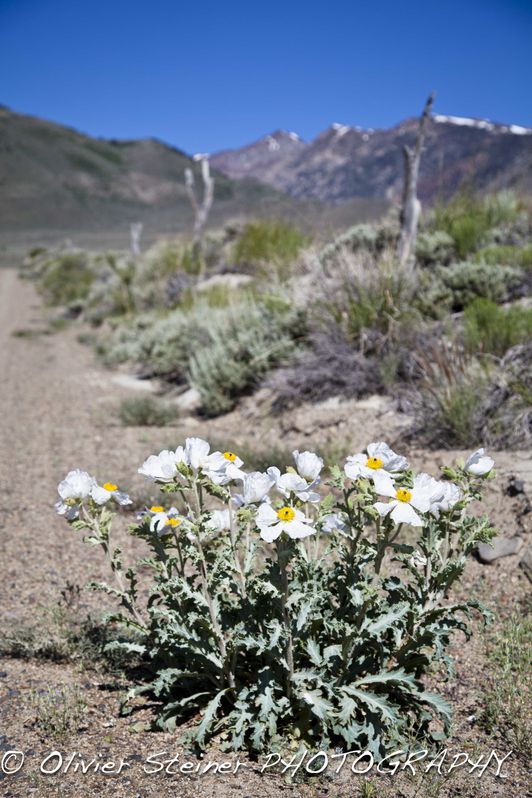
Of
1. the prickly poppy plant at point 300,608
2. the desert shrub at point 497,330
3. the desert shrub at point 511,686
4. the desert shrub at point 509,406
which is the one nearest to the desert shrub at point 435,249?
the desert shrub at point 497,330

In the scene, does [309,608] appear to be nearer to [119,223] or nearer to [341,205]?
[341,205]

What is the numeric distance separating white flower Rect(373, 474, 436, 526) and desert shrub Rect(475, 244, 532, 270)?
6.25 meters

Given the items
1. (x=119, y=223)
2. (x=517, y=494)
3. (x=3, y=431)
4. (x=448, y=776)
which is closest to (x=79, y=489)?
(x=448, y=776)

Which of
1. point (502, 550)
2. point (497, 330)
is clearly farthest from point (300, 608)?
point (497, 330)

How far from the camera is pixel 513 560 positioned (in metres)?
3.65

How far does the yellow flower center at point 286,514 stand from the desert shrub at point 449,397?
3178 millimetres

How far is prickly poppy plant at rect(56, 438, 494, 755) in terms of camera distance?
2.01 meters

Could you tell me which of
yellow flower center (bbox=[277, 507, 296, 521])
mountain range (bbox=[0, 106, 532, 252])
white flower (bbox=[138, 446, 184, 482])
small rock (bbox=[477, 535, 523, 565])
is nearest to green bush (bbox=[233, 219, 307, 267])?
mountain range (bbox=[0, 106, 532, 252])

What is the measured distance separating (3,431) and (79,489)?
519 centimetres

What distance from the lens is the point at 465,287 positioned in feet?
24.1

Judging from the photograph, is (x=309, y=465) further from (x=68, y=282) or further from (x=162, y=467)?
(x=68, y=282)

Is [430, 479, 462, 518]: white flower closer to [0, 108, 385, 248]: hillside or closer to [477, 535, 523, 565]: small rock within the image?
[477, 535, 523, 565]: small rock

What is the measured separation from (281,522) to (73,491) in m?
0.77

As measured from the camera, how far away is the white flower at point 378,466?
1.93m
